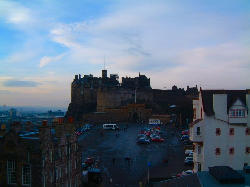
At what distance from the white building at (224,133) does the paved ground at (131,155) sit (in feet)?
19.6

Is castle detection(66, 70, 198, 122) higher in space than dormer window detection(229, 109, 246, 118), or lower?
higher

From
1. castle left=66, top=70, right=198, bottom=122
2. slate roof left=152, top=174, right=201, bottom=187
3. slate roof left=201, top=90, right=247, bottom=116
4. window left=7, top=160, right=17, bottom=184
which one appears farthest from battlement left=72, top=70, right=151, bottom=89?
window left=7, top=160, right=17, bottom=184

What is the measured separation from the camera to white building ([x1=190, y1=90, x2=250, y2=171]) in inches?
1312

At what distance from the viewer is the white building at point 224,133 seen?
33.3 metres

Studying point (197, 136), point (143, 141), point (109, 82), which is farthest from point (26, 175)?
point (109, 82)

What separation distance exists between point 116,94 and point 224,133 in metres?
95.3

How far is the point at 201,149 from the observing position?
33906mm

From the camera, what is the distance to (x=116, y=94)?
127938 millimetres

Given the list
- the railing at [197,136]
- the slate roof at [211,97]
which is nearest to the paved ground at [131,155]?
the railing at [197,136]

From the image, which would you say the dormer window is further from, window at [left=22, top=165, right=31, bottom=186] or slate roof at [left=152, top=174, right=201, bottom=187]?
window at [left=22, top=165, right=31, bottom=186]

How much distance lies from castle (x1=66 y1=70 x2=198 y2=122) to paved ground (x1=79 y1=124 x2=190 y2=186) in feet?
157

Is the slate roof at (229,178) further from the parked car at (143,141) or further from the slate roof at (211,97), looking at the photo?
the parked car at (143,141)

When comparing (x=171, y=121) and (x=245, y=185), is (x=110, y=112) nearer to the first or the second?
(x=171, y=121)

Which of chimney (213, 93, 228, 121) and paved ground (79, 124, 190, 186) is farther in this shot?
paved ground (79, 124, 190, 186)
